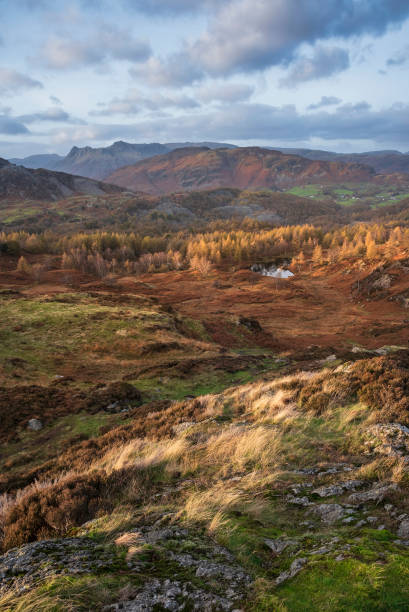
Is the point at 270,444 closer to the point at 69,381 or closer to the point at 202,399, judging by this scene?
the point at 202,399

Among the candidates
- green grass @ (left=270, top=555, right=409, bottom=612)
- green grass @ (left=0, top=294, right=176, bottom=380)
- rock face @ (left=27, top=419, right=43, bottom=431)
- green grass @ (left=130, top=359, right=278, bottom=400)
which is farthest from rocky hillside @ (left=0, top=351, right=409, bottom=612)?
green grass @ (left=0, top=294, right=176, bottom=380)

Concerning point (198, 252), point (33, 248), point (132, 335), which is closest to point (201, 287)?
point (198, 252)

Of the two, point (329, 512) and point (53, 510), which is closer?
point (329, 512)

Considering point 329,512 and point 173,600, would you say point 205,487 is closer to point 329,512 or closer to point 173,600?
point 329,512

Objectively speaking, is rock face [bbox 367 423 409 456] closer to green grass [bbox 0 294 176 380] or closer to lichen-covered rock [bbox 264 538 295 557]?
lichen-covered rock [bbox 264 538 295 557]

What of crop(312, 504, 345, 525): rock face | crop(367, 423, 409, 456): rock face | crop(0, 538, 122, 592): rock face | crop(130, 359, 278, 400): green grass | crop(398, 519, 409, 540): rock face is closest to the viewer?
crop(0, 538, 122, 592): rock face

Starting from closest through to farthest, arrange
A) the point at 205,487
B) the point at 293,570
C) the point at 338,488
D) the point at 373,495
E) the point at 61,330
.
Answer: the point at 293,570 < the point at 373,495 < the point at 338,488 < the point at 205,487 < the point at 61,330

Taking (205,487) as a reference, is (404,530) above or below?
above

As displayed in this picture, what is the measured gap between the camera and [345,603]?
321 centimetres

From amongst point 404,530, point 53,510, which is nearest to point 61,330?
point 53,510

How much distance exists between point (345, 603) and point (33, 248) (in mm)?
144366

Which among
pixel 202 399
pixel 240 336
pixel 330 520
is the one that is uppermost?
pixel 330 520

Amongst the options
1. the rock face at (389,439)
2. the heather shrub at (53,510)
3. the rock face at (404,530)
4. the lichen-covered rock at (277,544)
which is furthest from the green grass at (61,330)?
the rock face at (404,530)

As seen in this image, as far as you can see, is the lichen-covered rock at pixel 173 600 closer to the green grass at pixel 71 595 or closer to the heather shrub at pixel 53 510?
the green grass at pixel 71 595
